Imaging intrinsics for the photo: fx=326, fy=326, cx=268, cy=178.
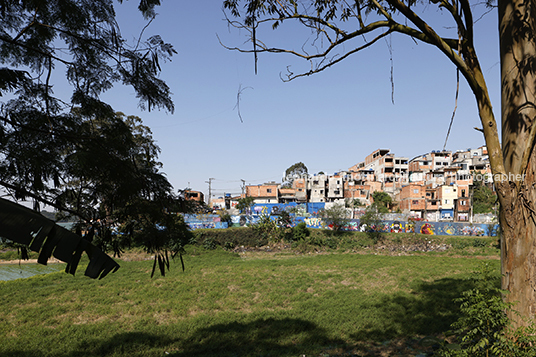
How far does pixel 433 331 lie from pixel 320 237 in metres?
20.5

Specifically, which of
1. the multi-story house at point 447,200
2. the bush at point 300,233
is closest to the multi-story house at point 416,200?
the multi-story house at point 447,200

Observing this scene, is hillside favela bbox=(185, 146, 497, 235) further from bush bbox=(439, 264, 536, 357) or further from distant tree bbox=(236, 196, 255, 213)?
bush bbox=(439, 264, 536, 357)

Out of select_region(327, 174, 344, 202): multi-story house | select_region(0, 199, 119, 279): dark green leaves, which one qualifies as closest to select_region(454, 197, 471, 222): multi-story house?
select_region(327, 174, 344, 202): multi-story house

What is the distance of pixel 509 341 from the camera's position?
2.47 metres

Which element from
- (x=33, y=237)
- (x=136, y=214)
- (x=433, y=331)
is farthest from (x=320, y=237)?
(x=33, y=237)

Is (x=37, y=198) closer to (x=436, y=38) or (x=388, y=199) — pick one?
(x=436, y=38)

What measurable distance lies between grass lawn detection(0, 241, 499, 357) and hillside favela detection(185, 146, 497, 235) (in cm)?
1554

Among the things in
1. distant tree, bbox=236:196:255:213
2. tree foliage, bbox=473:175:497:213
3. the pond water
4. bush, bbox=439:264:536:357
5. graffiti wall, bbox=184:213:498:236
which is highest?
tree foliage, bbox=473:175:497:213

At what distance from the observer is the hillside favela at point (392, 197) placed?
103 ft

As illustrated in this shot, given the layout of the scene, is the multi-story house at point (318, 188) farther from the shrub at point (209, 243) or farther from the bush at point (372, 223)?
the shrub at point (209, 243)

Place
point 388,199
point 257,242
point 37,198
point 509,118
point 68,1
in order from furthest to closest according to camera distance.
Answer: point 388,199 < point 257,242 < point 68,1 < point 37,198 < point 509,118

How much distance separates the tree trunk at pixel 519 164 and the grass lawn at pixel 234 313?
584 mm

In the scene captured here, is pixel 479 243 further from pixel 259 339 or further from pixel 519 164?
pixel 519 164

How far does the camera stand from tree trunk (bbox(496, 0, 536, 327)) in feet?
8.28
